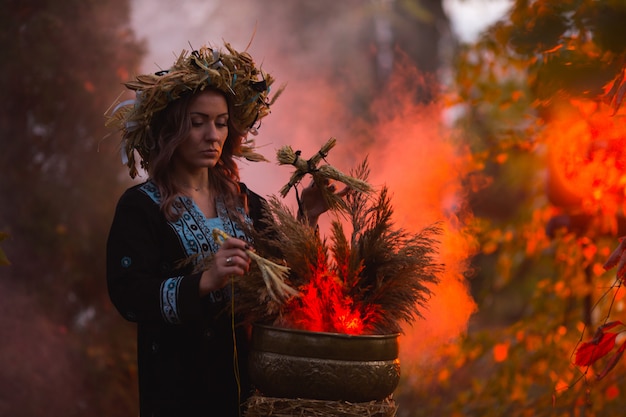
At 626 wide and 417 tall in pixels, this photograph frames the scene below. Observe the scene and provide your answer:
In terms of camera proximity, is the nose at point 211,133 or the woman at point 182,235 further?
the nose at point 211,133

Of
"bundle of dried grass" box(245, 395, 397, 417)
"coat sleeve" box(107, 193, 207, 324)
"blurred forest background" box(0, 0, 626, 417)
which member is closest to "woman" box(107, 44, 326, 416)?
"coat sleeve" box(107, 193, 207, 324)

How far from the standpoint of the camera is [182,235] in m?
2.65

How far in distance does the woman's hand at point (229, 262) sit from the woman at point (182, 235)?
0.02 metres

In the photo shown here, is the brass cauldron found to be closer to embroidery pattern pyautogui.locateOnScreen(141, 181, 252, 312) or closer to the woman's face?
embroidery pattern pyautogui.locateOnScreen(141, 181, 252, 312)

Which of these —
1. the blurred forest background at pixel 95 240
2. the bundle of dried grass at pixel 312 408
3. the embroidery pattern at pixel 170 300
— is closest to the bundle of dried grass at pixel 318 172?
the embroidery pattern at pixel 170 300

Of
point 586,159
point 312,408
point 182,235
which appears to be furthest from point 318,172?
point 586,159

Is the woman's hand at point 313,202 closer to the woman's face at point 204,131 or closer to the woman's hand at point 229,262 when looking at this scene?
the woman's face at point 204,131

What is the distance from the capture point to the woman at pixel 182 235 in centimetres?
250

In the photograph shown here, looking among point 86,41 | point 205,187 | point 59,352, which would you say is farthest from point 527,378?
point 86,41

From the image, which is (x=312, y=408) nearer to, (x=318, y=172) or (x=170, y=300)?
(x=170, y=300)

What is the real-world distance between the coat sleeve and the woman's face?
207mm

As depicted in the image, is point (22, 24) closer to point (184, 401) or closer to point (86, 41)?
point (86, 41)

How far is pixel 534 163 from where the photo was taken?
901cm

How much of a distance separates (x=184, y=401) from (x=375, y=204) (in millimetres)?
825
